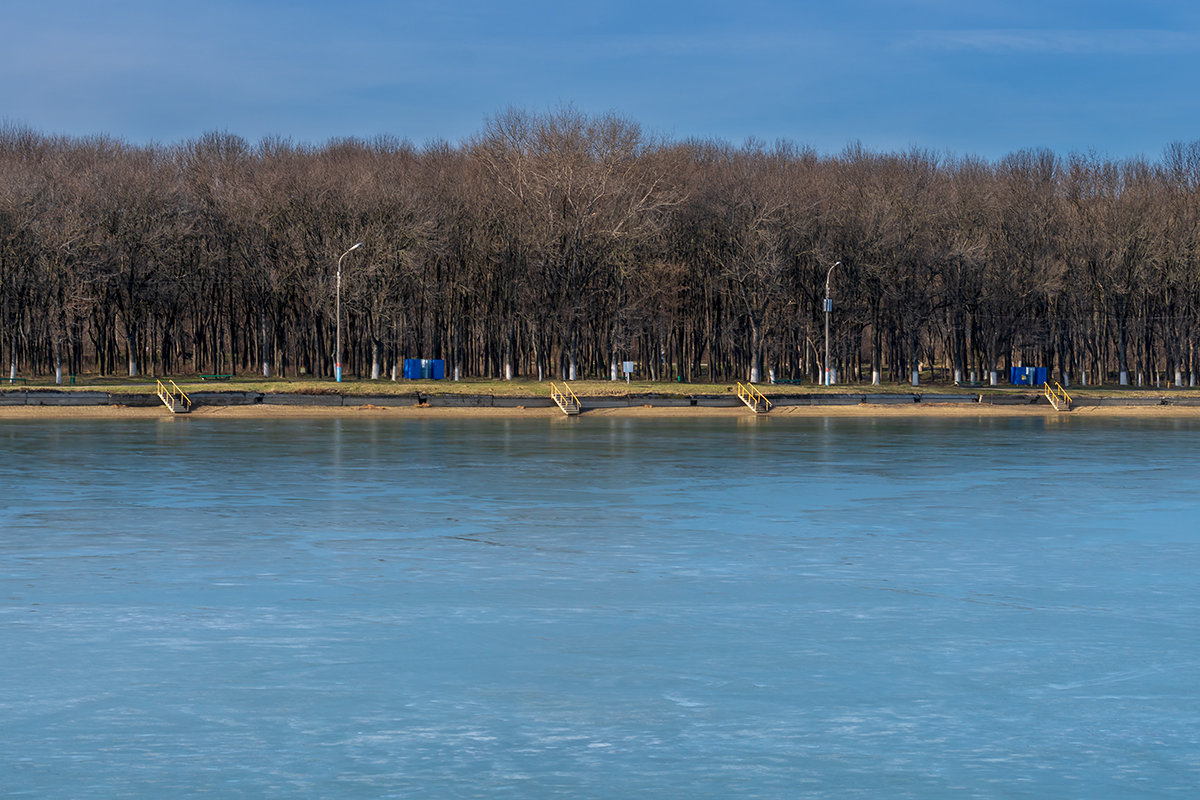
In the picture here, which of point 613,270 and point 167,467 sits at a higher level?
point 613,270

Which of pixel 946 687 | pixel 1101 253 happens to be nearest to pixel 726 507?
pixel 946 687

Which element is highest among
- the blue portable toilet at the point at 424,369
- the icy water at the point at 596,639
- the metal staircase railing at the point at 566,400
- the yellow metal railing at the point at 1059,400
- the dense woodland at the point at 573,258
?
the dense woodland at the point at 573,258

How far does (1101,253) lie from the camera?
91250 mm

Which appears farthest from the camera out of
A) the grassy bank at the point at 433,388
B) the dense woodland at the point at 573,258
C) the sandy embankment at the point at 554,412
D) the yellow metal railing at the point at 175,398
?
the dense woodland at the point at 573,258

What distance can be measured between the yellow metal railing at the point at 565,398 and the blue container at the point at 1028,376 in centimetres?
3976

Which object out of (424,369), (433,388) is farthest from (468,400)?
(424,369)

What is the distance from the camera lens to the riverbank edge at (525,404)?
205 ft

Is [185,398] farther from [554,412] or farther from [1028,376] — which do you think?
[1028,376]

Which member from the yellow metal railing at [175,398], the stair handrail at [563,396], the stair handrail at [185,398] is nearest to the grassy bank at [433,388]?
the stair handrail at [563,396]

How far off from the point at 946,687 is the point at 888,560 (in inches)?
302

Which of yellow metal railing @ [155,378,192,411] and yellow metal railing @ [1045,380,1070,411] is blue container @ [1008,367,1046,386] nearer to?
yellow metal railing @ [1045,380,1070,411]

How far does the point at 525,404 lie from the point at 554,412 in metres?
2.08

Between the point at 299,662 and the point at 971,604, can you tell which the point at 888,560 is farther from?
the point at 299,662

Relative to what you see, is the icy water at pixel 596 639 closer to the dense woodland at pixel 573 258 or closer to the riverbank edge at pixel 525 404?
the riverbank edge at pixel 525 404
